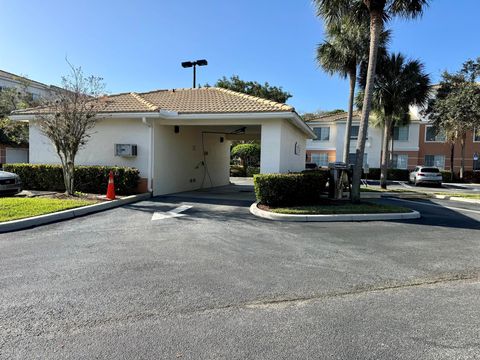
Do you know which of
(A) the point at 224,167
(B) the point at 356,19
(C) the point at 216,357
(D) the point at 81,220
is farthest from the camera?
(A) the point at 224,167

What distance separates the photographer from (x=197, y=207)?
10.8 meters

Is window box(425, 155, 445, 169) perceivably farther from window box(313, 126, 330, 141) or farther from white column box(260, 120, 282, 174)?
white column box(260, 120, 282, 174)

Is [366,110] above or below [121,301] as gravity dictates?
above

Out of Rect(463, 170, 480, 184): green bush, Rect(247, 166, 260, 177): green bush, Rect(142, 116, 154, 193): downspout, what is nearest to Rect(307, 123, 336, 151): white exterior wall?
Rect(247, 166, 260, 177): green bush

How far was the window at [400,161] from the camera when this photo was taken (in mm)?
35375

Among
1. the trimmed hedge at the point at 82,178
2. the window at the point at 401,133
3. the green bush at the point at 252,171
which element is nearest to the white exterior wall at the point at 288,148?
the trimmed hedge at the point at 82,178

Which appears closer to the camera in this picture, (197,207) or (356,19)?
(197,207)

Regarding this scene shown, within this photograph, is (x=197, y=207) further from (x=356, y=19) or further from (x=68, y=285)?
(x=356, y=19)

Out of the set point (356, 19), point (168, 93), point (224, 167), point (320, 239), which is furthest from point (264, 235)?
point (224, 167)

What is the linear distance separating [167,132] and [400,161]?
28763mm

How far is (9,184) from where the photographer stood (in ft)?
36.2

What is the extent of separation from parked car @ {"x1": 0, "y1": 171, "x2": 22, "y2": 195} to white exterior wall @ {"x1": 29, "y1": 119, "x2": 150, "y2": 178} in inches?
104

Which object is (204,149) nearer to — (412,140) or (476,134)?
(476,134)

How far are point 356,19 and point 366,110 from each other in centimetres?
326
